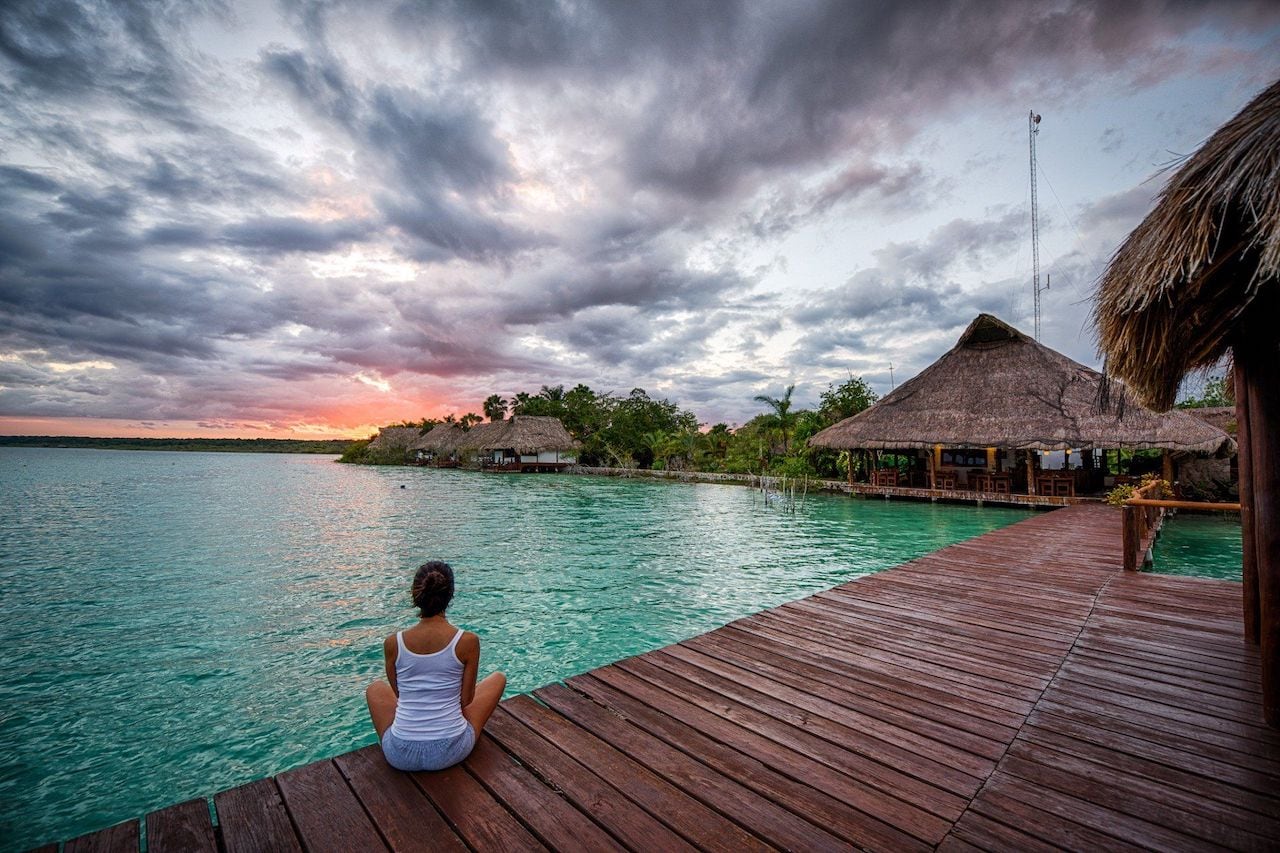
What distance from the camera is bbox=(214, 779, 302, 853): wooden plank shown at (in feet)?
6.00

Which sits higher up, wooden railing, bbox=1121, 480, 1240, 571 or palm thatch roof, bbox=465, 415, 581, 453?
palm thatch roof, bbox=465, 415, 581, 453

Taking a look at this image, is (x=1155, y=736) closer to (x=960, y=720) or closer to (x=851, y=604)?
(x=960, y=720)

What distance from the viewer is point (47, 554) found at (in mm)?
10797

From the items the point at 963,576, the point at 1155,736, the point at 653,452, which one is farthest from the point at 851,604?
the point at 653,452

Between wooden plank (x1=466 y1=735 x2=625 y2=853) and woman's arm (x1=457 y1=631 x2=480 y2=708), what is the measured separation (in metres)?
0.27

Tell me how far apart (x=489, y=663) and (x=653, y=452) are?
2892cm

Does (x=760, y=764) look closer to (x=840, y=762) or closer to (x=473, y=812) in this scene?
(x=840, y=762)

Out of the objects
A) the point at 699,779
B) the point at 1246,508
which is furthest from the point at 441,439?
the point at 1246,508

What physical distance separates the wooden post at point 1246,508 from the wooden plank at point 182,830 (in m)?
4.93

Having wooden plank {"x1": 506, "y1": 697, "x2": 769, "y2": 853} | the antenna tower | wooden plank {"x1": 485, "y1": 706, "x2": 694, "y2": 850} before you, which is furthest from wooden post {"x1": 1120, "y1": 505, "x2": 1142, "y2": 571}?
the antenna tower

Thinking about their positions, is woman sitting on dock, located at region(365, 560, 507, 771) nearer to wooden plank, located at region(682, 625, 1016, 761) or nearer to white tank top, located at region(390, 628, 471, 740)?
white tank top, located at region(390, 628, 471, 740)

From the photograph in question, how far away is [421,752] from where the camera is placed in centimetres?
219

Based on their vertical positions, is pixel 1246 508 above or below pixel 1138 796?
above

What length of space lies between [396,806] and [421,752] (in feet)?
0.70
